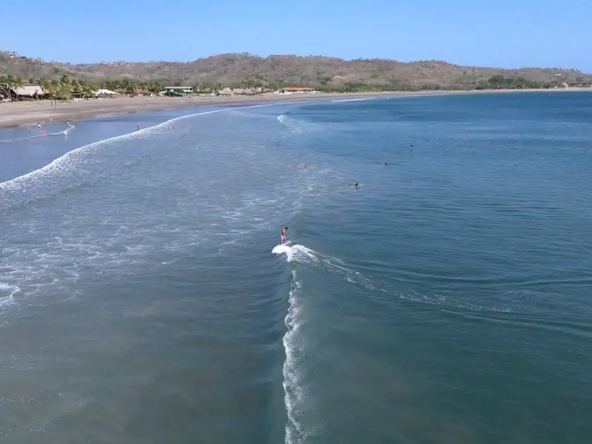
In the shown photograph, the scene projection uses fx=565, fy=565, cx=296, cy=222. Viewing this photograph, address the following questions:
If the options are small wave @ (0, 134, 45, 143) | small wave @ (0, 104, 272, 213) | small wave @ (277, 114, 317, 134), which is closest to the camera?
small wave @ (0, 104, 272, 213)

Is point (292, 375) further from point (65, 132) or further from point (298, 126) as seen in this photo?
point (298, 126)

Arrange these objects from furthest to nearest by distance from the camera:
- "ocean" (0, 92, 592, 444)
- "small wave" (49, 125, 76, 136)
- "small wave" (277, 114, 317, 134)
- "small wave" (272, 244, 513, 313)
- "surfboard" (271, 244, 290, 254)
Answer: "small wave" (277, 114, 317, 134), "small wave" (49, 125, 76, 136), "surfboard" (271, 244, 290, 254), "small wave" (272, 244, 513, 313), "ocean" (0, 92, 592, 444)

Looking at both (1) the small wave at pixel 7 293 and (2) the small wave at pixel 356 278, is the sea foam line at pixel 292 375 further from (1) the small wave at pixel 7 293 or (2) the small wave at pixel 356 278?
(1) the small wave at pixel 7 293

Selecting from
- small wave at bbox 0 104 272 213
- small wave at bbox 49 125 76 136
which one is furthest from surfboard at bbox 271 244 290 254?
small wave at bbox 49 125 76 136

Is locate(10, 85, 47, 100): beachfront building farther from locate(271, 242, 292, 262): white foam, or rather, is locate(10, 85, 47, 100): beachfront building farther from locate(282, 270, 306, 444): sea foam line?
locate(282, 270, 306, 444): sea foam line

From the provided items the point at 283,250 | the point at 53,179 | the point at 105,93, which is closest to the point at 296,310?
the point at 283,250

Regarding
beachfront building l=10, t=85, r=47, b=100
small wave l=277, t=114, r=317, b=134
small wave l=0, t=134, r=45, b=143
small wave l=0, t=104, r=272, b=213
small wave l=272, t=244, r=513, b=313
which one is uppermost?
beachfront building l=10, t=85, r=47, b=100

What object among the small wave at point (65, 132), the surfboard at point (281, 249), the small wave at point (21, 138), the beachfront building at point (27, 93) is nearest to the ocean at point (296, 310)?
the surfboard at point (281, 249)

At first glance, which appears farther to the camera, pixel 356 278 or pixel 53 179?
pixel 53 179
